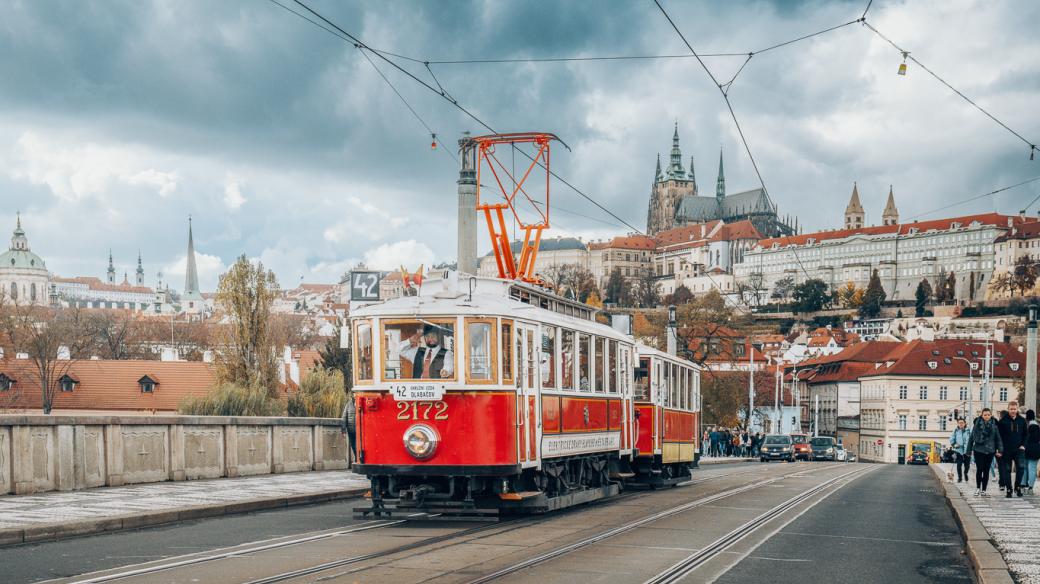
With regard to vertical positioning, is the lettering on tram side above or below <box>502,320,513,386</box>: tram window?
below

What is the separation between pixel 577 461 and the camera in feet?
60.6

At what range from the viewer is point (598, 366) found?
1883 centimetres

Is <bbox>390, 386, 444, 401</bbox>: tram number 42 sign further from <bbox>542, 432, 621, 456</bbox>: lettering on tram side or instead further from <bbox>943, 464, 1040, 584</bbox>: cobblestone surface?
<bbox>943, 464, 1040, 584</bbox>: cobblestone surface

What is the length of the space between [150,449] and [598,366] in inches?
319

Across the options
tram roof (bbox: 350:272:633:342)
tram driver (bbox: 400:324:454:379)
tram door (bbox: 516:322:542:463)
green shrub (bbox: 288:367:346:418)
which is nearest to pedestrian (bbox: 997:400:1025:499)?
tram door (bbox: 516:322:542:463)

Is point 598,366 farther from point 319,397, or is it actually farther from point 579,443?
point 319,397

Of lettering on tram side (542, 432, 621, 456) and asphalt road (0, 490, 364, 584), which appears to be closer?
asphalt road (0, 490, 364, 584)

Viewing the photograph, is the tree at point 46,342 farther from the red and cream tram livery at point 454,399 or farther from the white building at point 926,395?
the white building at point 926,395

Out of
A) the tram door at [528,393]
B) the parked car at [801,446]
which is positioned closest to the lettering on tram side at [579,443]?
the tram door at [528,393]

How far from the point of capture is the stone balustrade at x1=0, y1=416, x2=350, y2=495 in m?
18.0

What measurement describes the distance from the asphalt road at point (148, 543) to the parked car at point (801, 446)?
47.9 metres

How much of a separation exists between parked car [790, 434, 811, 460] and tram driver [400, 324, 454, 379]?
49010mm

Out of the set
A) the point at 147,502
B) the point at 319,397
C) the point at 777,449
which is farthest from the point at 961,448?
the point at 777,449

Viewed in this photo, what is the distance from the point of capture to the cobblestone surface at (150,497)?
48.5ft
